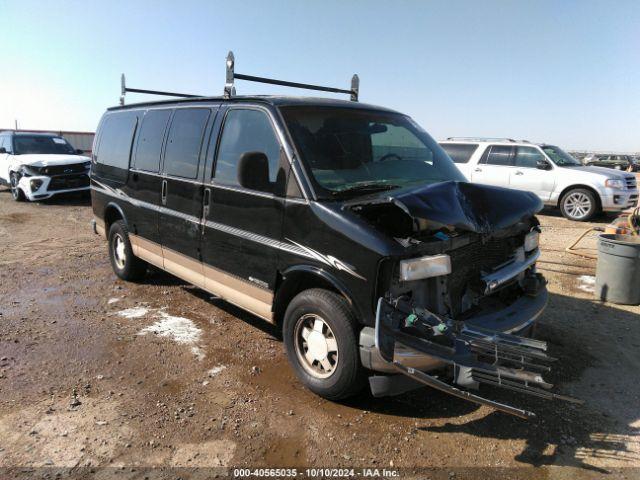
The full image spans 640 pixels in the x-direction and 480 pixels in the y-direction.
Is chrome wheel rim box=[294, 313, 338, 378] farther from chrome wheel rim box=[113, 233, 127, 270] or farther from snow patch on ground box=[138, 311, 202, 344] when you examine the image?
chrome wheel rim box=[113, 233, 127, 270]

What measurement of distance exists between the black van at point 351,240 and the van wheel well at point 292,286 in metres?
0.02

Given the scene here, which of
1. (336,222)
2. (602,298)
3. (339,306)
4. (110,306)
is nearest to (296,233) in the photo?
(336,222)

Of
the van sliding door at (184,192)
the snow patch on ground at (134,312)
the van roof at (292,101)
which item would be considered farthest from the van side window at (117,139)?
the snow patch on ground at (134,312)

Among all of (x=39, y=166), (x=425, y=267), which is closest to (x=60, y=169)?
(x=39, y=166)

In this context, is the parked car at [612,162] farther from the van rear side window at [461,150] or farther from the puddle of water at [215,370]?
the puddle of water at [215,370]

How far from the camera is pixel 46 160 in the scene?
42.9 feet

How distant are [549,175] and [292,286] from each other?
34.4 ft

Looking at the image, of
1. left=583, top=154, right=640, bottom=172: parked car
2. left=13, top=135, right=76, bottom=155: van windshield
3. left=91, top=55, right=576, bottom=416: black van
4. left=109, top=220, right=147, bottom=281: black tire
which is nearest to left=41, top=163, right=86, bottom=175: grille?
left=13, top=135, right=76, bottom=155: van windshield

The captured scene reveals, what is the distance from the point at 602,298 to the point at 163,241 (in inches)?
203

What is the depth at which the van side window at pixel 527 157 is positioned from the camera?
12.3 meters

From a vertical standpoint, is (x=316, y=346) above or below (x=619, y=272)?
below

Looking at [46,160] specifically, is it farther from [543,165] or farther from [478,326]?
[478,326]

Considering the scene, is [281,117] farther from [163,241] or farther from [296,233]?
[163,241]

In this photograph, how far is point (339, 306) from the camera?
3240mm
